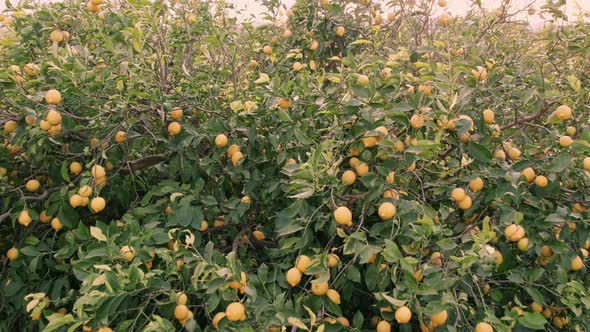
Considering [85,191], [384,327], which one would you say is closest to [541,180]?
[384,327]

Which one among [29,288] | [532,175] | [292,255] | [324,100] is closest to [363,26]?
[324,100]

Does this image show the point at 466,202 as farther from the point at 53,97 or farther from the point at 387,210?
the point at 53,97

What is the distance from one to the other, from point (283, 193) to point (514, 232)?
0.86 m

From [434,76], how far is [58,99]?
1380mm

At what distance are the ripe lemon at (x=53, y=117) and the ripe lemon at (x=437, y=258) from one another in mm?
1413

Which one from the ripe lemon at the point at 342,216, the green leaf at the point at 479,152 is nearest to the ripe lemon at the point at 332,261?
the ripe lemon at the point at 342,216

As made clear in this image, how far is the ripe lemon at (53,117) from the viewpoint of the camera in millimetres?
1708

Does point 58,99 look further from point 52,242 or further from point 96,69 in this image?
point 52,242

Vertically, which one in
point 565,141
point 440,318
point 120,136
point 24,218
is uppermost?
point 565,141

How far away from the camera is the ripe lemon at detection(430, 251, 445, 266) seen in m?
1.47

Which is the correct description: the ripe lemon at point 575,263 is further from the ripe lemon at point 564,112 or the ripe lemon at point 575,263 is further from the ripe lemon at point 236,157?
the ripe lemon at point 236,157

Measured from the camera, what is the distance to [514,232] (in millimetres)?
1520

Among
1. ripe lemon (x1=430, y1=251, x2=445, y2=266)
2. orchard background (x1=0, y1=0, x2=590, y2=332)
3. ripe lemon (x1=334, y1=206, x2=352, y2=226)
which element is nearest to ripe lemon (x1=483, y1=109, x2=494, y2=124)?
orchard background (x1=0, y1=0, x2=590, y2=332)

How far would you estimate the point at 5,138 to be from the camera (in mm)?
2088
